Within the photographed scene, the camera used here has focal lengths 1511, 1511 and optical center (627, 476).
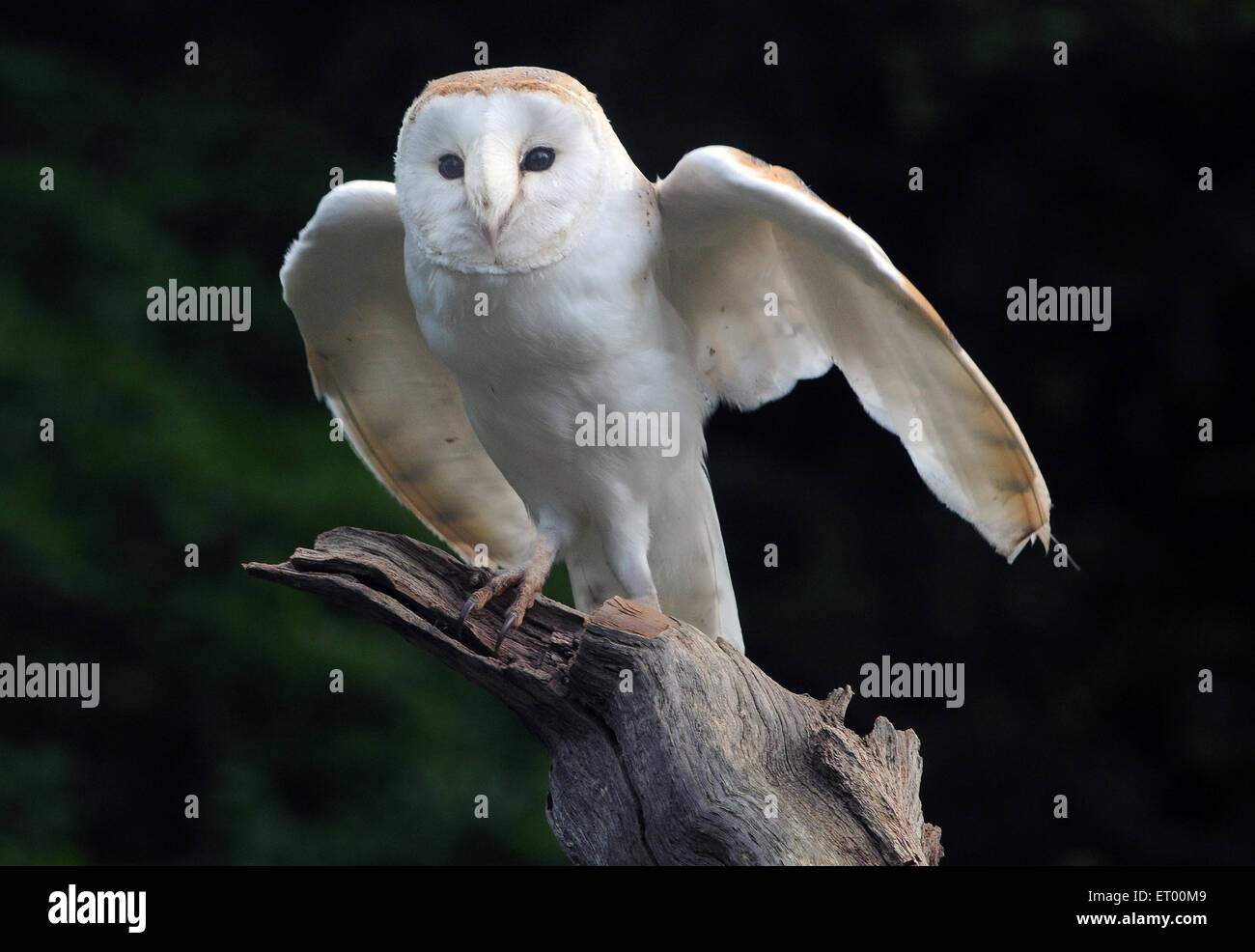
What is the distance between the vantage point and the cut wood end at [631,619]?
7.57ft

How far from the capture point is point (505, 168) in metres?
2.36

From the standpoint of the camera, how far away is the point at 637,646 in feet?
7.52

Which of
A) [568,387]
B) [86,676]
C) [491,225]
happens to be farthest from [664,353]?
[86,676]

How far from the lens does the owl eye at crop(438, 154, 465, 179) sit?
2.44 meters

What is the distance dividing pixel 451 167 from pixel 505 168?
0.13 metres

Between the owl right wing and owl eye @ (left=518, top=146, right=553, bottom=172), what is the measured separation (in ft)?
1.39

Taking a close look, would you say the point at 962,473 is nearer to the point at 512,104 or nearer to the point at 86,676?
the point at 512,104
